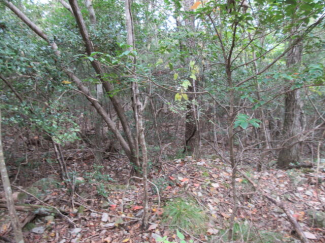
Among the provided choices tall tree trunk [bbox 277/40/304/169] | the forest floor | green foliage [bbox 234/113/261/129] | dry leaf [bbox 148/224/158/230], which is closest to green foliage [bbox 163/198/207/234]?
the forest floor

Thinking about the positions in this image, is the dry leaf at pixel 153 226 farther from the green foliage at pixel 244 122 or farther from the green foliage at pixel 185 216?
the green foliage at pixel 244 122

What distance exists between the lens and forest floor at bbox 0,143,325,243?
2.71 m

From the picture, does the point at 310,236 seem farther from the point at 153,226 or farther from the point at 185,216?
the point at 153,226

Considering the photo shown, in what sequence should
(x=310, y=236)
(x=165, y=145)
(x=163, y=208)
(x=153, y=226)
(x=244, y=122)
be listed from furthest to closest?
(x=165, y=145) < (x=163, y=208) < (x=153, y=226) < (x=310, y=236) < (x=244, y=122)

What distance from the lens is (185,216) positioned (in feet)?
9.60

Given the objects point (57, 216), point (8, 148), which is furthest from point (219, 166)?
point (8, 148)

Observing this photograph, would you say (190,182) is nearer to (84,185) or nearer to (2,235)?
(84,185)

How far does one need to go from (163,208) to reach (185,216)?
1.36 ft

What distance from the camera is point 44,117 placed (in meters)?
2.75

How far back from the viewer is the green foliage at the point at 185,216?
111 inches

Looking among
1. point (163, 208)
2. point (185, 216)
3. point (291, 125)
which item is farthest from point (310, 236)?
point (291, 125)

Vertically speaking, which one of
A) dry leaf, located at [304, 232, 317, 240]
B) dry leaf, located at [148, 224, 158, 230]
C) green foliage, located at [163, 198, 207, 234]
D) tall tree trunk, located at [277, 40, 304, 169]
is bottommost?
dry leaf, located at [304, 232, 317, 240]

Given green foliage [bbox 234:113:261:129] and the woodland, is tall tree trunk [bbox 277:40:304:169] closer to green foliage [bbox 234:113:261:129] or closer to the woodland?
the woodland

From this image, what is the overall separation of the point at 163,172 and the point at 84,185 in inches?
66.2
